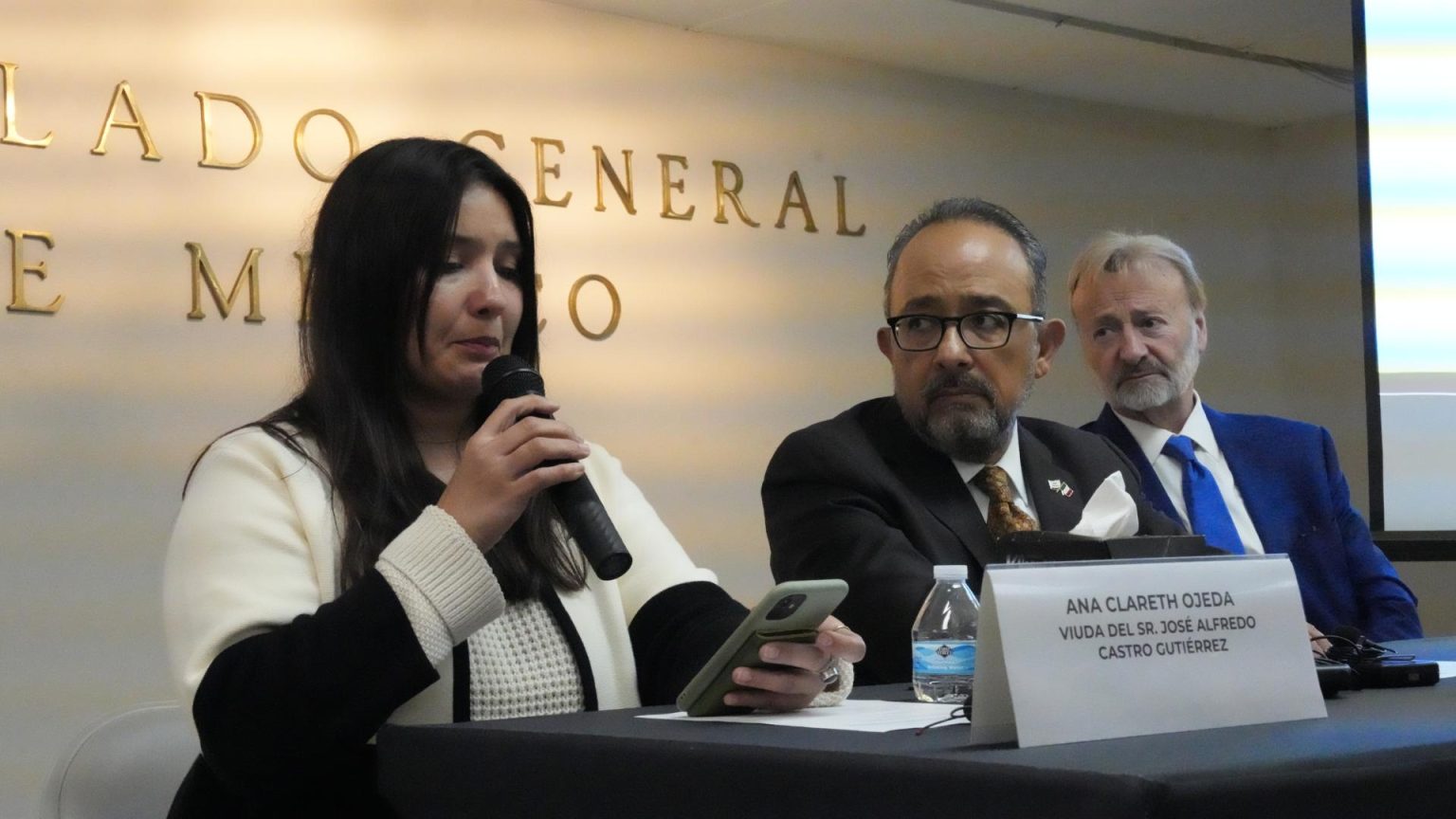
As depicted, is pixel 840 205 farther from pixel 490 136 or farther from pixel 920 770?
pixel 920 770

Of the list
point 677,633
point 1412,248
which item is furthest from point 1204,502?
point 677,633

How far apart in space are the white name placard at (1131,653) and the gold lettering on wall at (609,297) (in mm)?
4042

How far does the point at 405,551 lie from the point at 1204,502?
1955 mm

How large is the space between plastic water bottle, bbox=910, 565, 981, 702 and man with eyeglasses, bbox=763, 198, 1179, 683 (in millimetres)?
420

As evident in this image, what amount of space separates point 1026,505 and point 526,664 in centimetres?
100

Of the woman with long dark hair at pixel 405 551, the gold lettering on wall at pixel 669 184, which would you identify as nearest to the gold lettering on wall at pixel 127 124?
Answer: the gold lettering on wall at pixel 669 184

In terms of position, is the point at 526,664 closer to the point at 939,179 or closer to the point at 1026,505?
the point at 1026,505

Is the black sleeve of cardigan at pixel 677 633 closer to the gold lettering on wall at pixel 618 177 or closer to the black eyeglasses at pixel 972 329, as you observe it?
the black eyeglasses at pixel 972 329

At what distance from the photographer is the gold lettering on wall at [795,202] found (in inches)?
224

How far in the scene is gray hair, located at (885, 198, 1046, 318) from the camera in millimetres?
2596

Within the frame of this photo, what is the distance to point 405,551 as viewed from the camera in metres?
1.54

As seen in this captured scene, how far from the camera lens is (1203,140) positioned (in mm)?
7027

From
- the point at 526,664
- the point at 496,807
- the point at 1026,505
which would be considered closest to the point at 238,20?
the point at 1026,505

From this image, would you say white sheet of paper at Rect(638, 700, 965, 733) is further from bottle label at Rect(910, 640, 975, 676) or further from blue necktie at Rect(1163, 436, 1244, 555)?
blue necktie at Rect(1163, 436, 1244, 555)
